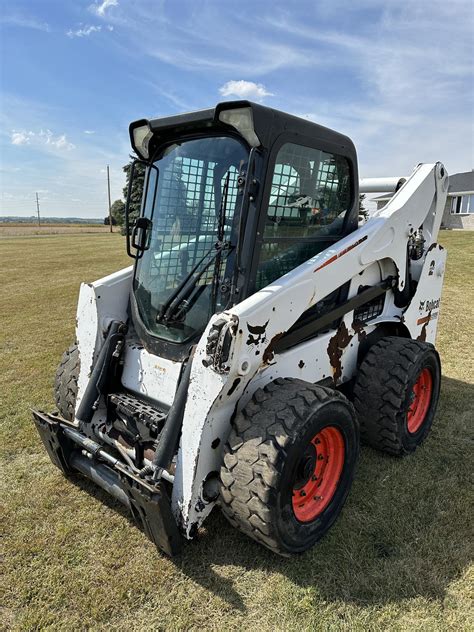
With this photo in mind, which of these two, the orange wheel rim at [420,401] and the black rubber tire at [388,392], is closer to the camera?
the black rubber tire at [388,392]

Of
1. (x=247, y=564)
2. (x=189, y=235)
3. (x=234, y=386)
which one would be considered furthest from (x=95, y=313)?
(x=247, y=564)

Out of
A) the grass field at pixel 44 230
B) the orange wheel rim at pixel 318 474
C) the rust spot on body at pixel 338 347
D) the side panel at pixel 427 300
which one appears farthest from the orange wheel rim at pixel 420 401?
the grass field at pixel 44 230

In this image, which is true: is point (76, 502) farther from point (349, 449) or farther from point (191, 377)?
point (349, 449)

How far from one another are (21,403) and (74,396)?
1.61 metres

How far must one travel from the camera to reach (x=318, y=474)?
287cm

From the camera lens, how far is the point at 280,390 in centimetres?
262

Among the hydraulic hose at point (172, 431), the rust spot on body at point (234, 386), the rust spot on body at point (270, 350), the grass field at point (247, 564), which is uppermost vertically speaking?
the rust spot on body at point (270, 350)

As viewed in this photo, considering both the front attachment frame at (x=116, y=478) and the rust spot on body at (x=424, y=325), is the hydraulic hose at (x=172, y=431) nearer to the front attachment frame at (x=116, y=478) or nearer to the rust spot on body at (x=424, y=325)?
the front attachment frame at (x=116, y=478)

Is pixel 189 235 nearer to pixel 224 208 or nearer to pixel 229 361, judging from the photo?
pixel 224 208

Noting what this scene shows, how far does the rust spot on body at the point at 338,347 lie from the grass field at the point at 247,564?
762mm

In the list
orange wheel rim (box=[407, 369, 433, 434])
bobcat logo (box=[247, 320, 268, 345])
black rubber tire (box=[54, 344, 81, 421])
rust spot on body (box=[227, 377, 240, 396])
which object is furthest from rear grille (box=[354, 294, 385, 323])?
black rubber tire (box=[54, 344, 81, 421])

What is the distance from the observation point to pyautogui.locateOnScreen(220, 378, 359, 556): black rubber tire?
2.35 meters

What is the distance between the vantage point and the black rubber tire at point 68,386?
3459 millimetres

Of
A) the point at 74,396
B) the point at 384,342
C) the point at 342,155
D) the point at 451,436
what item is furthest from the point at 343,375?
the point at 74,396
